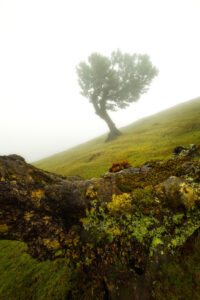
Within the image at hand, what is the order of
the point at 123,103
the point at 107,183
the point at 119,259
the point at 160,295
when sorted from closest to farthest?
the point at 160,295
the point at 119,259
the point at 107,183
the point at 123,103

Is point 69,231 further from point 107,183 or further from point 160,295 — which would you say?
point 160,295

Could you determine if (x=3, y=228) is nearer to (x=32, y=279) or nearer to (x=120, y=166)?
(x=32, y=279)

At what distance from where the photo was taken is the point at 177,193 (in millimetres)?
3646

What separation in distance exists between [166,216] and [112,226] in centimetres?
145

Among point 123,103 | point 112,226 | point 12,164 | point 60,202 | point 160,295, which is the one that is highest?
point 123,103

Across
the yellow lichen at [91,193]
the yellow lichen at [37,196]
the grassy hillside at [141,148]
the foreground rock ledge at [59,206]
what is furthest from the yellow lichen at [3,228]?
the grassy hillside at [141,148]

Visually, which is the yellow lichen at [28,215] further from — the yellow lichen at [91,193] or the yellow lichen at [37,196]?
the yellow lichen at [91,193]

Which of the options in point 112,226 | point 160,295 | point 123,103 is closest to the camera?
point 160,295

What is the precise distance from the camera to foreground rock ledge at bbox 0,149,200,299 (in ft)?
10.7

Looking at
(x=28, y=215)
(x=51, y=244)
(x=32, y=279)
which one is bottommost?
(x=32, y=279)

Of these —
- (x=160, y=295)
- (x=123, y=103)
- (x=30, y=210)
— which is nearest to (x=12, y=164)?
(x=30, y=210)

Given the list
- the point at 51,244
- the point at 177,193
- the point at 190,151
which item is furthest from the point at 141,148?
the point at 51,244

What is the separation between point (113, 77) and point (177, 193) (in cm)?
3283

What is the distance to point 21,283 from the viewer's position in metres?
4.71
